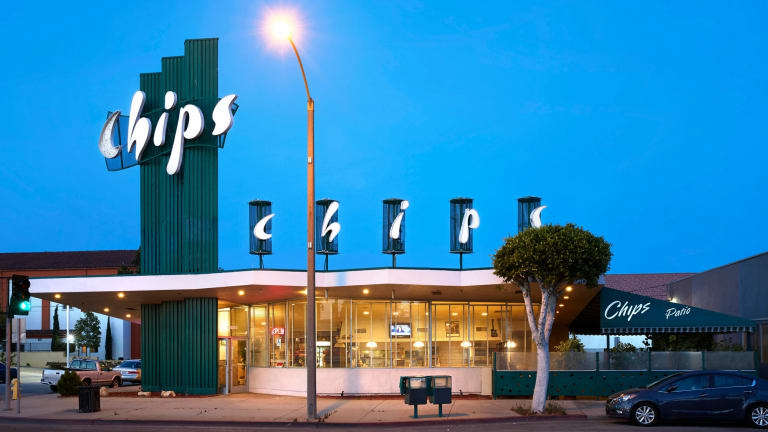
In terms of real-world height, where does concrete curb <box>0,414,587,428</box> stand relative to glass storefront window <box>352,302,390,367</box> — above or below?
below

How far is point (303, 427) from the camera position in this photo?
21312 millimetres

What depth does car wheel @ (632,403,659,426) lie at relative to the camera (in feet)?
68.0

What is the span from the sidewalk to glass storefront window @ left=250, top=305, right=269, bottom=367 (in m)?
3.36

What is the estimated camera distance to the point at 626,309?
29.3 m

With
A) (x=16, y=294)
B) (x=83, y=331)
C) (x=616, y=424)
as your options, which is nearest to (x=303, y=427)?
(x=616, y=424)

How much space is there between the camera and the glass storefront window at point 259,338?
33.6m

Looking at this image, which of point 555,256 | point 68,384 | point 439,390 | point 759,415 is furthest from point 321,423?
point 68,384

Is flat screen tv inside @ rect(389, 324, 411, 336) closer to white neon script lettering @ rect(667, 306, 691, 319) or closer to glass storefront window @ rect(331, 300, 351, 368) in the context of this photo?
glass storefront window @ rect(331, 300, 351, 368)

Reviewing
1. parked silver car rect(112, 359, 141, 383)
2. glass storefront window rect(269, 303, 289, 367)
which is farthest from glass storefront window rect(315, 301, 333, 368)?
parked silver car rect(112, 359, 141, 383)

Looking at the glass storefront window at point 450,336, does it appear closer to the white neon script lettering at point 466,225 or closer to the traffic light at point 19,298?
the white neon script lettering at point 466,225

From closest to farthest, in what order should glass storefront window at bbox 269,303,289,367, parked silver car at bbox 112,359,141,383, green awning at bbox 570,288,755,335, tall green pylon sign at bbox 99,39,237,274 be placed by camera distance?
green awning at bbox 570,288,755,335
tall green pylon sign at bbox 99,39,237,274
glass storefront window at bbox 269,303,289,367
parked silver car at bbox 112,359,141,383

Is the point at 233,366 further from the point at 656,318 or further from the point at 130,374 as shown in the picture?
the point at 656,318

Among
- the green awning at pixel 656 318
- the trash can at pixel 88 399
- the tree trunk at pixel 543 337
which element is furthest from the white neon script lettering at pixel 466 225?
the trash can at pixel 88 399

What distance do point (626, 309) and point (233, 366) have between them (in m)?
15.1
